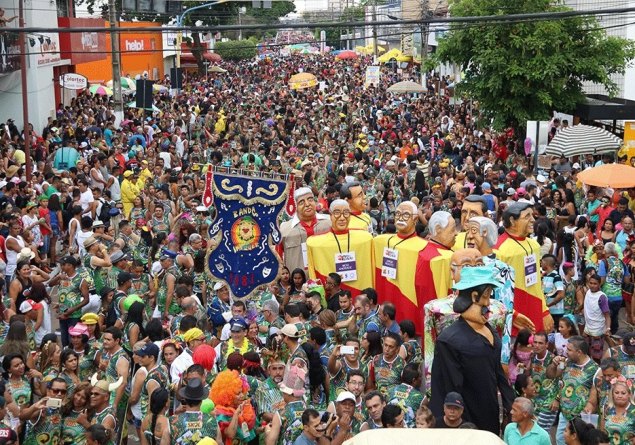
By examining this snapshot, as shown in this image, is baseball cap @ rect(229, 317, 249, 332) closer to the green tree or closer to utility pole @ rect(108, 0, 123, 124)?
the green tree

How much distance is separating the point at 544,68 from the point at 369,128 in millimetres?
9745

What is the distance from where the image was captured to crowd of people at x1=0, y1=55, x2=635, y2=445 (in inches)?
318

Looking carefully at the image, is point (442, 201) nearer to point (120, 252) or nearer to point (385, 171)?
point (385, 171)

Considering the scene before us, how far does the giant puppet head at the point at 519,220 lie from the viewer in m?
11.2

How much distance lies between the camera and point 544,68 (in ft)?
82.0

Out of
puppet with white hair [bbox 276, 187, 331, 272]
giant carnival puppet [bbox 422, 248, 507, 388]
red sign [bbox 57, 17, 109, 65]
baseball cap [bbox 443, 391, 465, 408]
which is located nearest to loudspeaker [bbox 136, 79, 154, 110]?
red sign [bbox 57, 17, 109, 65]

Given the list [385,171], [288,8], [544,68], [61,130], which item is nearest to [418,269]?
[385,171]

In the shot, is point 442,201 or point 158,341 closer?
point 158,341

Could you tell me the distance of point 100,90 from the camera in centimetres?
3853

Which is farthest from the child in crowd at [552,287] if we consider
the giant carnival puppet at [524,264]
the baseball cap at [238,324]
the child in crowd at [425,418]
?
the child in crowd at [425,418]

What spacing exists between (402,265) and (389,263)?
18 cm

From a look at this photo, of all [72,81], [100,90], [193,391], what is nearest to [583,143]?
[193,391]

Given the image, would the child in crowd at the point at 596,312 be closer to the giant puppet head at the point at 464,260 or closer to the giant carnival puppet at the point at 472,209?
the giant carnival puppet at the point at 472,209

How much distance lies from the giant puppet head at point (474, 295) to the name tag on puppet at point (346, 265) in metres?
4.03
